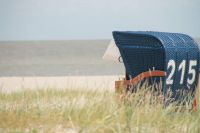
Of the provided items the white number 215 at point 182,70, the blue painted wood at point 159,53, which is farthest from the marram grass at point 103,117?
the blue painted wood at point 159,53

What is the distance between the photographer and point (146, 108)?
21.1 ft

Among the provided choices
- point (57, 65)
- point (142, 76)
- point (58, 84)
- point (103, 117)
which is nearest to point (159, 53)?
point (142, 76)

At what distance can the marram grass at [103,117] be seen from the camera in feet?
18.4

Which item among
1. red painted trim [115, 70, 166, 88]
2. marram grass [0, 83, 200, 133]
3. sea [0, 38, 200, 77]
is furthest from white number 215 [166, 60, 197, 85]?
Answer: sea [0, 38, 200, 77]

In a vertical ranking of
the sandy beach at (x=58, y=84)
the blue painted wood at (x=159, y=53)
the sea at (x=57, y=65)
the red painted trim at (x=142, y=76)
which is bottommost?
the sea at (x=57, y=65)

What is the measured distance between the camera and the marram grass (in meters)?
5.62

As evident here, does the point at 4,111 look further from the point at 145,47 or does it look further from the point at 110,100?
the point at 145,47

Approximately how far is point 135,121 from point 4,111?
6.62 ft

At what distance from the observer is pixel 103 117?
19.6 feet

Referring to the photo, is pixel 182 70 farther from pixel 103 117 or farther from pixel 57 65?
pixel 57 65

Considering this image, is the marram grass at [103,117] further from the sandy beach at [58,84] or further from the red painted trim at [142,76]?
the sandy beach at [58,84]

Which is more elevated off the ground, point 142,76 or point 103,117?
point 142,76

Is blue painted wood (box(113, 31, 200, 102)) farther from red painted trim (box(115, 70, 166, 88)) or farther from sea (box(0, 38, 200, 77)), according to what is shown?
sea (box(0, 38, 200, 77))

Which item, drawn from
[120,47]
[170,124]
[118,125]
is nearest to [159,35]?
[120,47]
